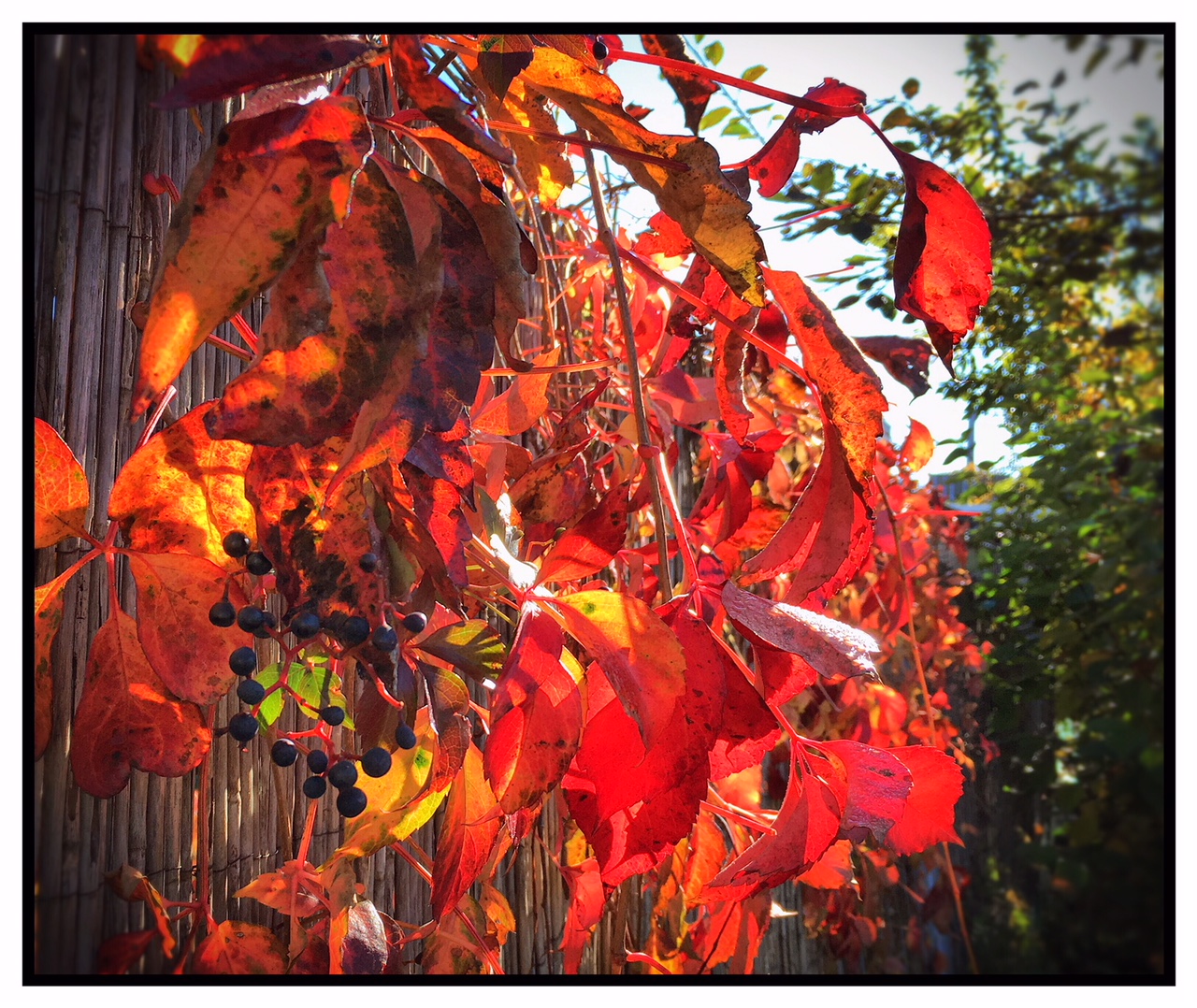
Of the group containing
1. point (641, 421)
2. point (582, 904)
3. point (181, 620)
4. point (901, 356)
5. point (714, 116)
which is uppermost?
point (714, 116)

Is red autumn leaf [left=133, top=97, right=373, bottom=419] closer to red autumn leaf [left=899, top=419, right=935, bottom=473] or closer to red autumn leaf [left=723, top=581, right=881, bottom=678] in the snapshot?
red autumn leaf [left=723, top=581, right=881, bottom=678]

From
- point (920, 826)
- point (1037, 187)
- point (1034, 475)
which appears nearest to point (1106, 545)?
point (1037, 187)

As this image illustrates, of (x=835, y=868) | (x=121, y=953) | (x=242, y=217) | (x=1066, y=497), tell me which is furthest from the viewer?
(x=1066, y=497)

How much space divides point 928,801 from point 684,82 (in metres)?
0.49

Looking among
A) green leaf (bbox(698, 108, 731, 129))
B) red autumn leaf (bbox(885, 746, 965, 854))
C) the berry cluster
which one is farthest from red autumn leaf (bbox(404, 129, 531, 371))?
green leaf (bbox(698, 108, 731, 129))

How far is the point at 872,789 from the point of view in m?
0.49

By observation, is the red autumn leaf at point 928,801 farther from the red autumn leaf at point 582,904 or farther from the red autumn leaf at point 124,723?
the red autumn leaf at point 124,723

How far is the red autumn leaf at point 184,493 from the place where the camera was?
1.43 feet

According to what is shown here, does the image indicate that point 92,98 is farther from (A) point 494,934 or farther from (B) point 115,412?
(A) point 494,934

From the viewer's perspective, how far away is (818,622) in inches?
17.2

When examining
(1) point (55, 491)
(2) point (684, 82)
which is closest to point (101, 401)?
(1) point (55, 491)

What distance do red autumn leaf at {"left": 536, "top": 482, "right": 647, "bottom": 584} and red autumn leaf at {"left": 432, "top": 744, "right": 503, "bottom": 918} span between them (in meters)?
0.11

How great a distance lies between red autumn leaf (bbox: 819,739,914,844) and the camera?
1.54 feet

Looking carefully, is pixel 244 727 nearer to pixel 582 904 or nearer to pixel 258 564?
pixel 258 564
